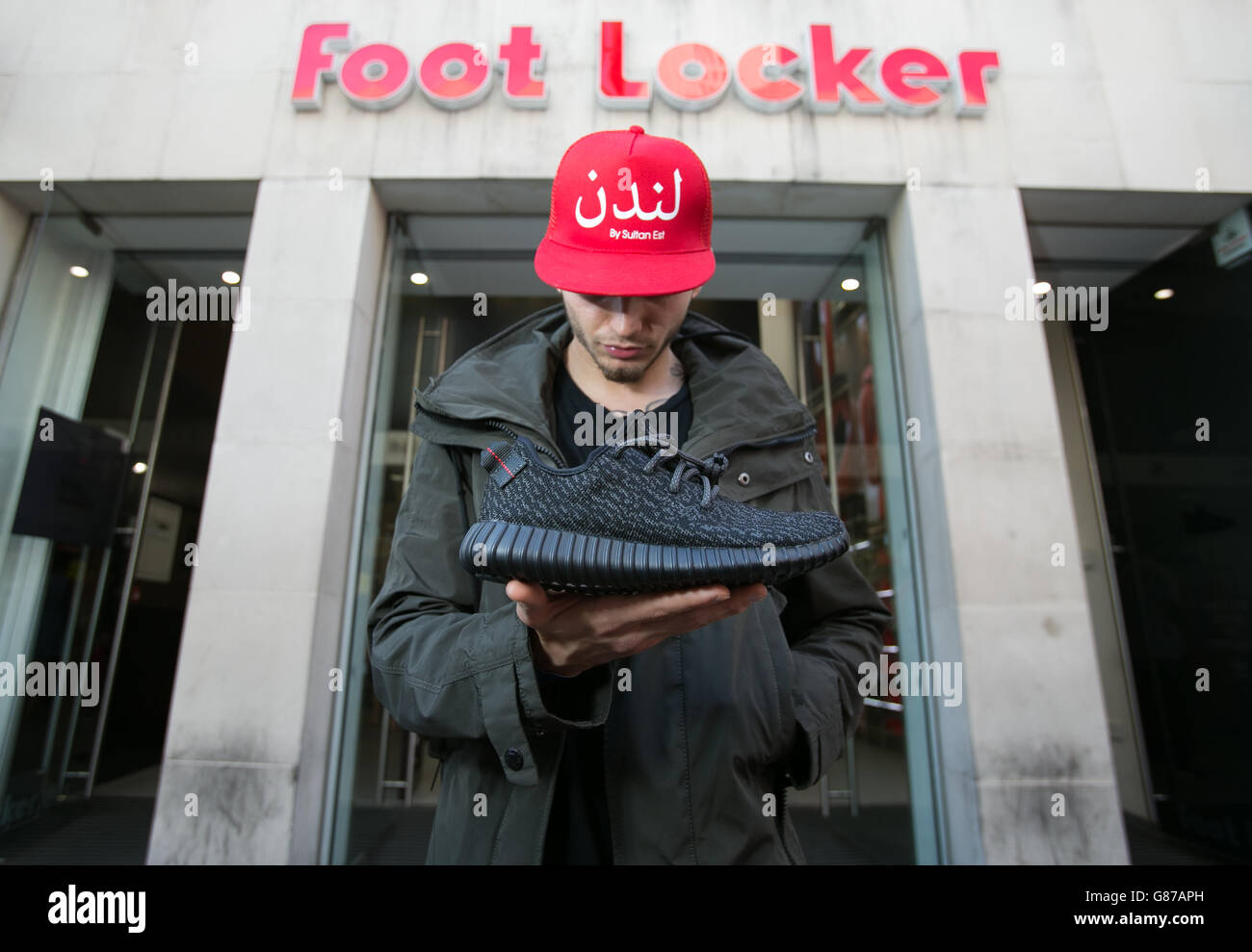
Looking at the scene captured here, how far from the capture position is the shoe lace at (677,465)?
115 cm

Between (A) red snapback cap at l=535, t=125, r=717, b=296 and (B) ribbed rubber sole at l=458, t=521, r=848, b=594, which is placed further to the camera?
(A) red snapback cap at l=535, t=125, r=717, b=296

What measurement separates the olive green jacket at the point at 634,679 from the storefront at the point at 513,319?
8.60ft

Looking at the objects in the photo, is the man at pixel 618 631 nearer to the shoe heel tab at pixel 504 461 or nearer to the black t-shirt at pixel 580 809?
the black t-shirt at pixel 580 809

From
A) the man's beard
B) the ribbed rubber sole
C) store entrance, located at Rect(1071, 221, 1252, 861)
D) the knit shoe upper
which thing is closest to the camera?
the ribbed rubber sole

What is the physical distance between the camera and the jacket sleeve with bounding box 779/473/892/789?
4.26 ft

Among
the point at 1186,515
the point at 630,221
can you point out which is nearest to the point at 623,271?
the point at 630,221

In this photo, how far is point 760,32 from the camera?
438 cm

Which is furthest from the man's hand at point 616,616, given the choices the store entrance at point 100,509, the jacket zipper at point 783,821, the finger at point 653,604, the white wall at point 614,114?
the store entrance at point 100,509

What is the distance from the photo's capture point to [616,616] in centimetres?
94

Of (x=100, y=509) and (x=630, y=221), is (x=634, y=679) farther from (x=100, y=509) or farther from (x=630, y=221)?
(x=100, y=509)

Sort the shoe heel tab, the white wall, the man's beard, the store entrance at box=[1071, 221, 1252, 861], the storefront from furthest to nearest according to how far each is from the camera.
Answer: the store entrance at box=[1071, 221, 1252, 861], the white wall, the storefront, the man's beard, the shoe heel tab

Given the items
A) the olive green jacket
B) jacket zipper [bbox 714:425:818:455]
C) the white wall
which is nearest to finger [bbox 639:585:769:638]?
the olive green jacket

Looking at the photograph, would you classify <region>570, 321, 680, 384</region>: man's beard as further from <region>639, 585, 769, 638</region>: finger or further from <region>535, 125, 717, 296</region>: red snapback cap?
<region>639, 585, 769, 638</region>: finger
